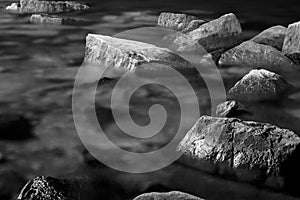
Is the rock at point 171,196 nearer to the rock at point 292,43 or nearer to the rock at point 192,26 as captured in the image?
the rock at point 292,43

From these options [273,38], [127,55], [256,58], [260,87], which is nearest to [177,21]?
[273,38]

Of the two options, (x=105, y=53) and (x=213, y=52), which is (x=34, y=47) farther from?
(x=213, y=52)

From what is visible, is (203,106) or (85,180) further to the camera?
(203,106)

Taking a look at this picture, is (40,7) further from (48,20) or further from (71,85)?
(71,85)

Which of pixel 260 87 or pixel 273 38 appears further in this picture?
pixel 273 38

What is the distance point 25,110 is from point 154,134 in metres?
1.39

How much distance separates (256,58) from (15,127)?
3044 mm

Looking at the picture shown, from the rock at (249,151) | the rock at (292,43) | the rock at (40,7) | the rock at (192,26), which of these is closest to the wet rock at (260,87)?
the rock at (292,43)

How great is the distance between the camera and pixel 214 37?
22.5 ft

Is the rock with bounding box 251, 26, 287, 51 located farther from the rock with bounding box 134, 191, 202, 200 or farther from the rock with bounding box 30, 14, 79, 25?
the rock with bounding box 134, 191, 202, 200

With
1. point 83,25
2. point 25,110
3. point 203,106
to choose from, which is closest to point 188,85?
point 203,106

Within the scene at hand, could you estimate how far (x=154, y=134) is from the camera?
4.23m

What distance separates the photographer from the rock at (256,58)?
602 cm

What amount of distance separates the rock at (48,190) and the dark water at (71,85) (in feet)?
1.02
